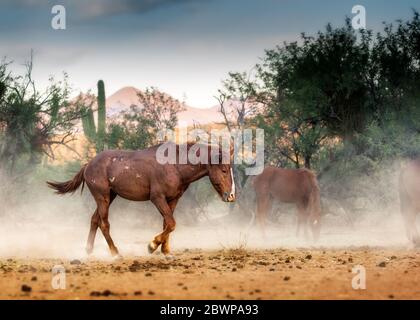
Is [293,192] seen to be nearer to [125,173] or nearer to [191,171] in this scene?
[191,171]

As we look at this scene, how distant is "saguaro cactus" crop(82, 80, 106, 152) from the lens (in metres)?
25.9

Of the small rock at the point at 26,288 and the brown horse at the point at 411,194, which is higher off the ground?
the brown horse at the point at 411,194

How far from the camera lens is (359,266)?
35.6 ft

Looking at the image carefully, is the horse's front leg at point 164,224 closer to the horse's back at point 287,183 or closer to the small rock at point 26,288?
the small rock at point 26,288

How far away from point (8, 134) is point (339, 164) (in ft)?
37.6

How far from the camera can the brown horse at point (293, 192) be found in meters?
17.8

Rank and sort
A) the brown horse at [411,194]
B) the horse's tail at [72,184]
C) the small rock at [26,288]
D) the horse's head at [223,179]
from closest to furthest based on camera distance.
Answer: the small rock at [26,288] → the horse's head at [223,179] → the horse's tail at [72,184] → the brown horse at [411,194]

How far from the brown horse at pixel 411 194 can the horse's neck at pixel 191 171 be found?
5.13m

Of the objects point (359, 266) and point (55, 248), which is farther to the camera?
point (55, 248)

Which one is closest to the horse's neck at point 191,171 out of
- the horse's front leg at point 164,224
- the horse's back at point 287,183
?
the horse's front leg at point 164,224

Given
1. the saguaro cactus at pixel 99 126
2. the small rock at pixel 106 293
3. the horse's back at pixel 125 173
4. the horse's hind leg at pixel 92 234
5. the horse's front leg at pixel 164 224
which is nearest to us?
the small rock at pixel 106 293

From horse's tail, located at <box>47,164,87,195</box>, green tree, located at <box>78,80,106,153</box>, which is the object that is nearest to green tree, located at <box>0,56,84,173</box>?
green tree, located at <box>78,80,106,153</box>
